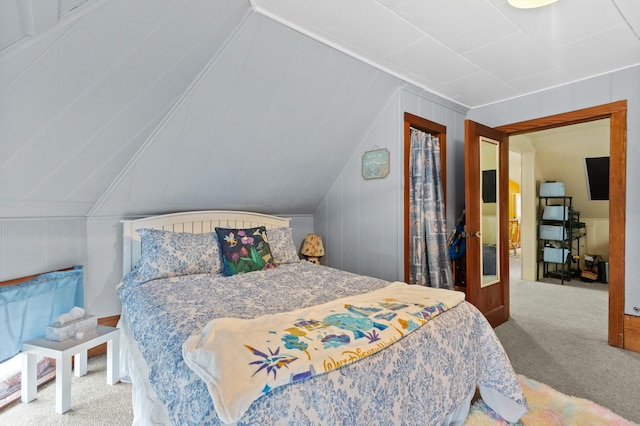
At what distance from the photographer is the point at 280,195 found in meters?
3.38

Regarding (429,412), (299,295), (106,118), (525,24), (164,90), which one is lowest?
(429,412)

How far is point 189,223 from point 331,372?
2136 millimetres

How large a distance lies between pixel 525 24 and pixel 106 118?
8.45ft

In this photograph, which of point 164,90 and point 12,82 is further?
point 164,90

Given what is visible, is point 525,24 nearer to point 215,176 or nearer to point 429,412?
point 429,412

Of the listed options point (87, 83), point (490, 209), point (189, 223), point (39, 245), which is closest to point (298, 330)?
point (87, 83)

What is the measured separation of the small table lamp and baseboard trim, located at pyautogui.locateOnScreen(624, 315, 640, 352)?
8.66 ft

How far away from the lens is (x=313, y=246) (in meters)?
3.50

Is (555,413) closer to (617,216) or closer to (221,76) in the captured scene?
(617,216)

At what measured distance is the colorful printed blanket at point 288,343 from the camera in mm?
982

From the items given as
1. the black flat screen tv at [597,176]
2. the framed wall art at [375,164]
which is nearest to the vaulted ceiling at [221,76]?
the framed wall art at [375,164]

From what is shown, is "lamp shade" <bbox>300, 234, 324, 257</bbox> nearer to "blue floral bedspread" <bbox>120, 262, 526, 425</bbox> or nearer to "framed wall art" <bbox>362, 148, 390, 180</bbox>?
"framed wall art" <bbox>362, 148, 390, 180</bbox>

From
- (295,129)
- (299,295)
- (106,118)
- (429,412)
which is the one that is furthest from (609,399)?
(106,118)

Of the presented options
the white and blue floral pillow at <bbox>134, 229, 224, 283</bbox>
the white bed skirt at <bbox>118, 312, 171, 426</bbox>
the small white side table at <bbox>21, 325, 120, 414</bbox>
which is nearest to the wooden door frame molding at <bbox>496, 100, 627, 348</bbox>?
the white and blue floral pillow at <bbox>134, 229, 224, 283</bbox>
